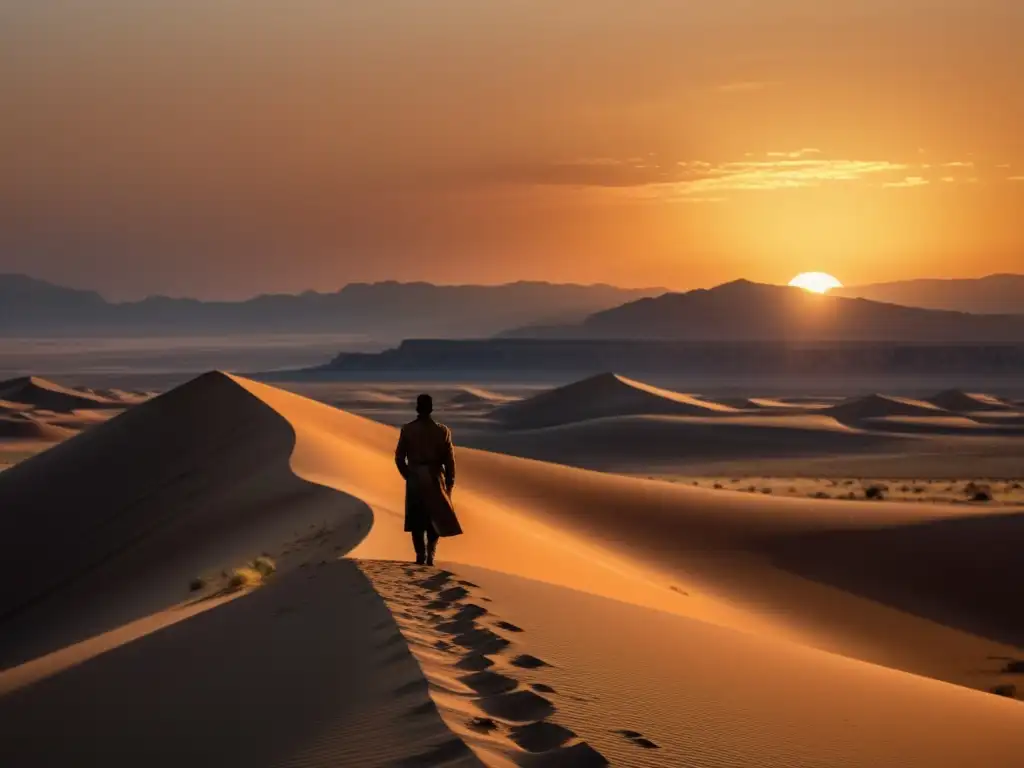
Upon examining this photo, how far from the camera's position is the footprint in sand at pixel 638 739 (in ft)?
18.8

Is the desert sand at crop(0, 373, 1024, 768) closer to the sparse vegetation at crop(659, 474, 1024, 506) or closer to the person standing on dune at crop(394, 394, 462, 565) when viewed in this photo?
the person standing on dune at crop(394, 394, 462, 565)

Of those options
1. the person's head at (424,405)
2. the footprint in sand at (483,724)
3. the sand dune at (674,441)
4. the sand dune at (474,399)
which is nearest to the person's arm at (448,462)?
the person's head at (424,405)

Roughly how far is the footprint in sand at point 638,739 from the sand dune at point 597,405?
73802mm

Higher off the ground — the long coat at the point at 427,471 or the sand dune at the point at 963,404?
the long coat at the point at 427,471

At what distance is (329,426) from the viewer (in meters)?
28.6

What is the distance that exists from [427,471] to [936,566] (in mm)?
12573

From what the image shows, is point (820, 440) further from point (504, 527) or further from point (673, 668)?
point (673, 668)

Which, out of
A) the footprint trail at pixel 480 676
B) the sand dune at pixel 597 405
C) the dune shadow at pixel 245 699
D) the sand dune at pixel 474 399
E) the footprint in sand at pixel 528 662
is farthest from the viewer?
the sand dune at pixel 474 399

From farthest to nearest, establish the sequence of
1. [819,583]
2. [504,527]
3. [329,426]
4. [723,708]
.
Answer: [329,426] → [819,583] → [504,527] → [723,708]

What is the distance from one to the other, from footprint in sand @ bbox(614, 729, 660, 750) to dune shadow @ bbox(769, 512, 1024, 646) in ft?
44.5

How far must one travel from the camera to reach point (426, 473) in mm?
11055

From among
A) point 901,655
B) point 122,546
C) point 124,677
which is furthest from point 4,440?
point 124,677

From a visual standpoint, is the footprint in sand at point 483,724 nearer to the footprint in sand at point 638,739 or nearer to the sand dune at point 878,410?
the footprint in sand at point 638,739

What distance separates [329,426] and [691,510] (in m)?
8.12
